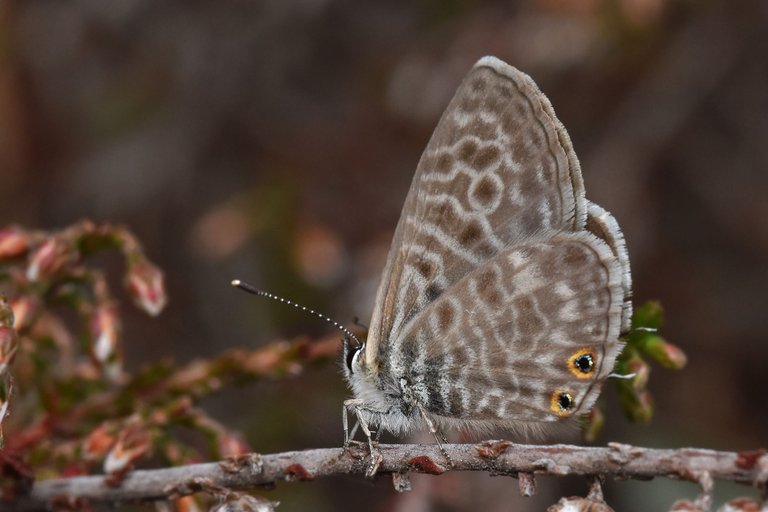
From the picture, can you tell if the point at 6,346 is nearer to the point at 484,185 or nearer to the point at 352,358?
the point at 352,358

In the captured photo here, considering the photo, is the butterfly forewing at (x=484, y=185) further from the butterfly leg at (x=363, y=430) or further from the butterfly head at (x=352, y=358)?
the butterfly leg at (x=363, y=430)

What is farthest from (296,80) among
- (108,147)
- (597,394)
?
(597,394)

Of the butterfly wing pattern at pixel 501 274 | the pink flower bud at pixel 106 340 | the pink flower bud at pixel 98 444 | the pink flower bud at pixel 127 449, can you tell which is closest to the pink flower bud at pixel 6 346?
the pink flower bud at pixel 127 449

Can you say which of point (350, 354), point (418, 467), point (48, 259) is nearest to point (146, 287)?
point (48, 259)

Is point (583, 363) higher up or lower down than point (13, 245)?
lower down

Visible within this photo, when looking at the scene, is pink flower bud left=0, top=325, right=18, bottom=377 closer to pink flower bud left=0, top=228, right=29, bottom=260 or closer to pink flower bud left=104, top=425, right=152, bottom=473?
pink flower bud left=104, top=425, right=152, bottom=473

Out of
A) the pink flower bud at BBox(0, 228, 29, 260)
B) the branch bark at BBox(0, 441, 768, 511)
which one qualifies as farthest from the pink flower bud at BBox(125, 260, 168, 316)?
the branch bark at BBox(0, 441, 768, 511)

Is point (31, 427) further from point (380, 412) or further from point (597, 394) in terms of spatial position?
point (597, 394)
